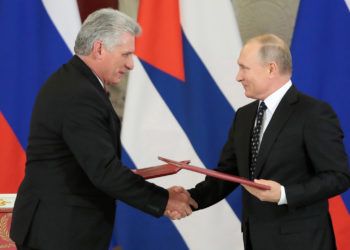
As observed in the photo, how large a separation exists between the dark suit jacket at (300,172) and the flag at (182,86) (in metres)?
0.93

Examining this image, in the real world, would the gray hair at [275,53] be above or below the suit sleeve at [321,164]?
above

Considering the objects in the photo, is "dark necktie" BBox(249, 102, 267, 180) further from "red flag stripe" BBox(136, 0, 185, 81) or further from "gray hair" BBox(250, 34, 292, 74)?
"red flag stripe" BBox(136, 0, 185, 81)

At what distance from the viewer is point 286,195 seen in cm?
172

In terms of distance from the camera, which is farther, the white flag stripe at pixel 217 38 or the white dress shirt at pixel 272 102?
the white flag stripe at pixel 217 38

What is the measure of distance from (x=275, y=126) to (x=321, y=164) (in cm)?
19

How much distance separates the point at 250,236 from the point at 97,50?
782mm

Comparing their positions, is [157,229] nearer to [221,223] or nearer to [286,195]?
[221,223]

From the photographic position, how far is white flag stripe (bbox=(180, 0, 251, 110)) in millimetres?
2783

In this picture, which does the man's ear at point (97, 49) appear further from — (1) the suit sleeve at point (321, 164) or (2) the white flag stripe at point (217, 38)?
(2) the white flag stripe at point (217, 38)

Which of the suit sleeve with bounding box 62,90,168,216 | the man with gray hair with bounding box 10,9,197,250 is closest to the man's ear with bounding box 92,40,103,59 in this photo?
the man with gray hair with bounding box 10,9,197,250

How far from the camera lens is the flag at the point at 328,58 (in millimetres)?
2709

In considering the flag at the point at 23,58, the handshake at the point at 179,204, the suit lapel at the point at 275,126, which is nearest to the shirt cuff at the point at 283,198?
the suit lapel at the point at 275,126

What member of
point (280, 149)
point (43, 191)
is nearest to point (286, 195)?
point (280, 149)

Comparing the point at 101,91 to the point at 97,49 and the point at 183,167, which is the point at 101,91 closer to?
the point at 97,49
